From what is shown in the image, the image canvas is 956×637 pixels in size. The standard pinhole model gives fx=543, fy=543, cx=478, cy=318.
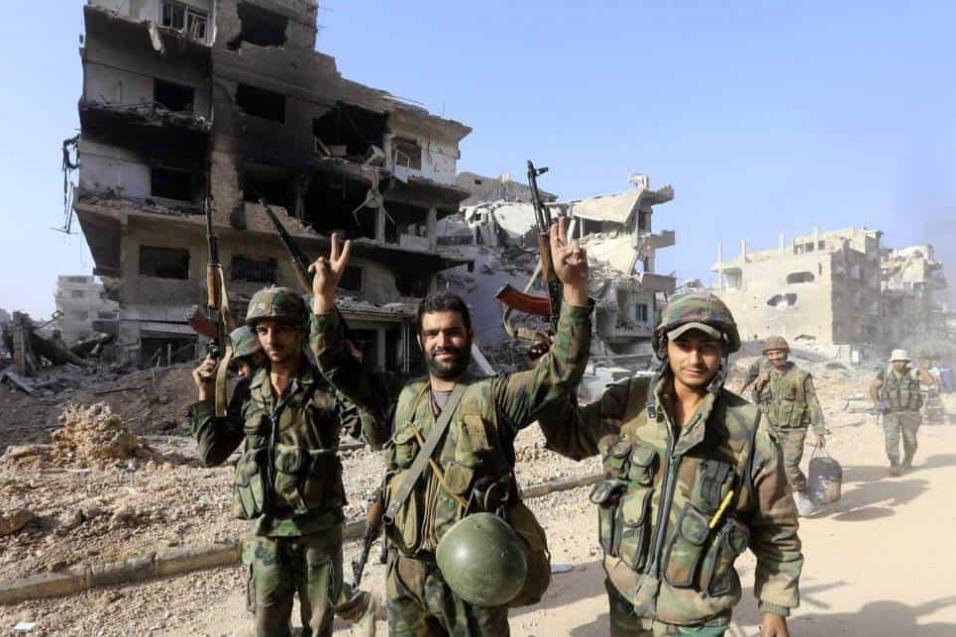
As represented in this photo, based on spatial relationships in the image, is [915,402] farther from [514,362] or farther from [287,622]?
[514,362]

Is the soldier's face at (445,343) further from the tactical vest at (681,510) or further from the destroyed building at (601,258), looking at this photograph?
the destroyed building at (601,258)

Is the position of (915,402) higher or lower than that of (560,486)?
higher

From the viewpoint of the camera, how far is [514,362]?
23375 mm

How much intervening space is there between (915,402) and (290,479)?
9.40 meters

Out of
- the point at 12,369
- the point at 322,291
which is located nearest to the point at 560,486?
the point at 322,291

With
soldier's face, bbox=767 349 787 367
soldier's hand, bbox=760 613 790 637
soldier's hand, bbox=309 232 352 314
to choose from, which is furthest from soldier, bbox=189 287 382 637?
soldier's face, bbox=767 349 787 367

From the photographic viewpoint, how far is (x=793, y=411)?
268 inches

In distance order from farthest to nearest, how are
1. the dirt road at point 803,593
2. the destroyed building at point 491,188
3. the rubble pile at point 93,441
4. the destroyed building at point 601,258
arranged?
the destroyed building at point 491,188
the destroyed building at point 601,258
the rubble pile at point 93,441
the dirt road at point 803,593

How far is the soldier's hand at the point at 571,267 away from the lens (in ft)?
7.31

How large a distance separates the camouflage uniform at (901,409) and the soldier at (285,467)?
8.92 meters

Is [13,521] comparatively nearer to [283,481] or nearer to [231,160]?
[283,481]

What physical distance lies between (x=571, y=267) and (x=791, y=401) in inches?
236

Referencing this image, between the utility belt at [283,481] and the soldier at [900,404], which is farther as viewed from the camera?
the soldier at [900,404]

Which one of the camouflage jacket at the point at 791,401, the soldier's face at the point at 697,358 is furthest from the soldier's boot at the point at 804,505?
the soldier's face at the point at 697,358
